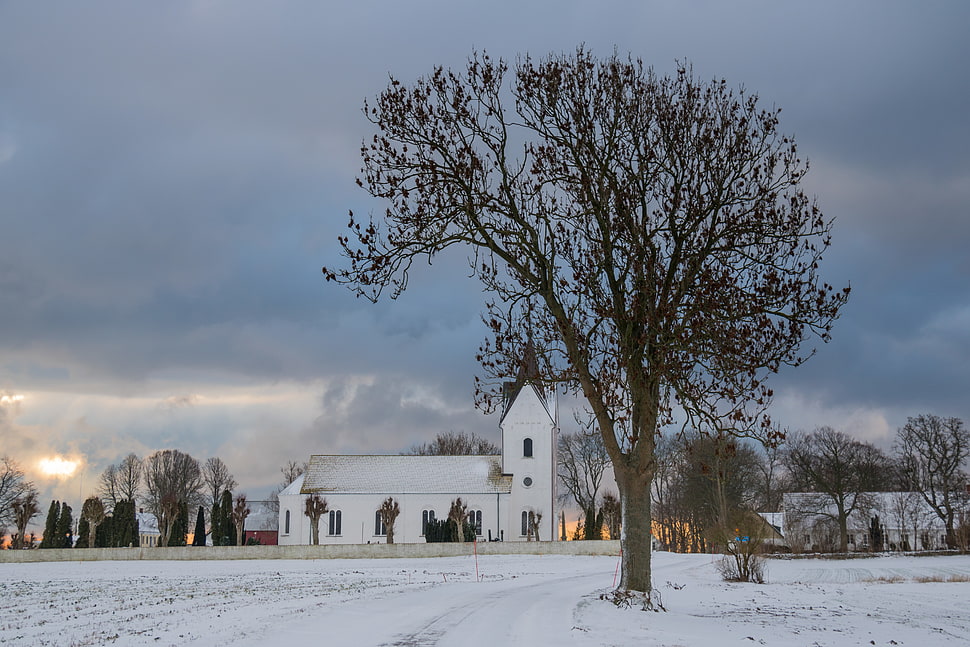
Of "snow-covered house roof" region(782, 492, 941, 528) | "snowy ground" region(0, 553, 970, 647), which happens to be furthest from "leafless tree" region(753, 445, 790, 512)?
"snowy ground" region(0, 553, 970, 647)

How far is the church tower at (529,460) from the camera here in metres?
58.7

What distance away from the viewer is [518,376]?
15172 mm

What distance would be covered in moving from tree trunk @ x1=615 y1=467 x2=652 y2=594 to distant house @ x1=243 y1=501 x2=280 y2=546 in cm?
6915

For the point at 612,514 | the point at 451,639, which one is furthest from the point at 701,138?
the point at 612,514

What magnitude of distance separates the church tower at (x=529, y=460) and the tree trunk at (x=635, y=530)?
42961mm

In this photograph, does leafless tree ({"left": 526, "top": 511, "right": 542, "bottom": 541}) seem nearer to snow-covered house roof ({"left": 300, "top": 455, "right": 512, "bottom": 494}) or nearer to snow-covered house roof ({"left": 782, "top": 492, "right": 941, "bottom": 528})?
snow-covered house roof ({"left": 300, "top": 455, "right": 512, "bottom": 494})

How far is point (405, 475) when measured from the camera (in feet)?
201

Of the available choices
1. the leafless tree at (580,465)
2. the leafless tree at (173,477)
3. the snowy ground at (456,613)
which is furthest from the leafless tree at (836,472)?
the leafless tree at (173,477)

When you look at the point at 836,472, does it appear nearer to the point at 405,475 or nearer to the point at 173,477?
the point at 405,475

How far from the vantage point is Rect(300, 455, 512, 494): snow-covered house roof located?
59.7 metres

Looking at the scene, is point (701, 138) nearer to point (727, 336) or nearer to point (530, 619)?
point (727, 336)

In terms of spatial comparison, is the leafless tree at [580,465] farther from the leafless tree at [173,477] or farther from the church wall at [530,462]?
the leafless tree at [173,477]

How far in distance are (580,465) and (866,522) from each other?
21909 millimetres

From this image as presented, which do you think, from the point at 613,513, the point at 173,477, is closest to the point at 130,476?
the point at 173,477
